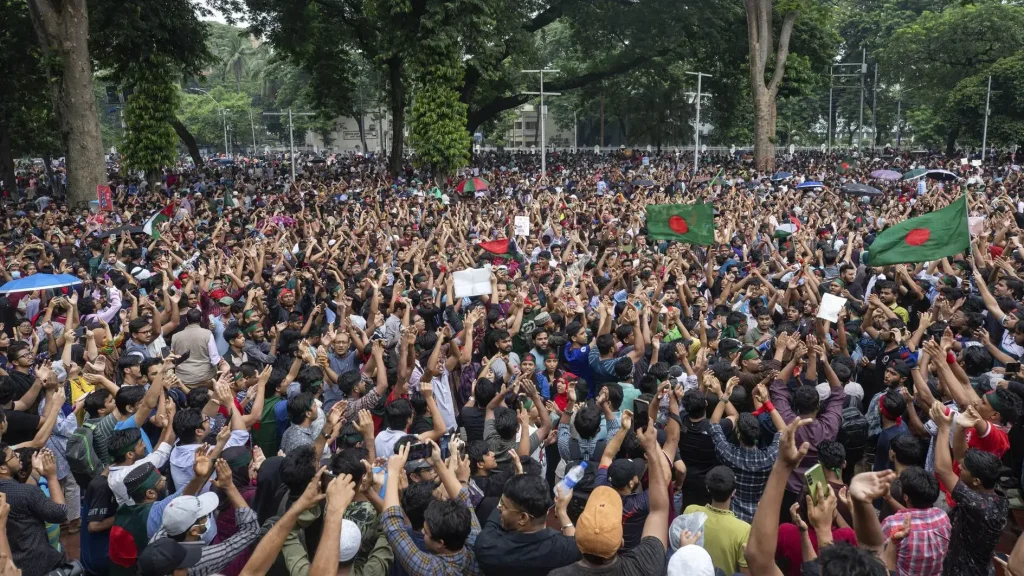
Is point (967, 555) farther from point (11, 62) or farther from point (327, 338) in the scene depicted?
point (11, 62)

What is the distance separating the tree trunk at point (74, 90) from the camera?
18.3 m

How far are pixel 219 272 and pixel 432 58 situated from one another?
53.7ft

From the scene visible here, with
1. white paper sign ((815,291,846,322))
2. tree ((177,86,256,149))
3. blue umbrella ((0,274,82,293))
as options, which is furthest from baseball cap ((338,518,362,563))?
tree ((177,86,256,149))

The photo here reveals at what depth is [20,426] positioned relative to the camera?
5375 millimetres

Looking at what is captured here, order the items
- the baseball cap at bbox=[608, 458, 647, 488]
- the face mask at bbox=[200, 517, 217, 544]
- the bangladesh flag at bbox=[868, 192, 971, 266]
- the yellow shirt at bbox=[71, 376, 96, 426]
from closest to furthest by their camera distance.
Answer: the face mask at bbox=[200, 517, 217, 544] < the baseball cap at bbox=[608, 458, 647, 488] < the yellow shirt at bbox=[71, 376, 96, 426] < the bangladesh flag at bbox=[868, 192, 971, 266]

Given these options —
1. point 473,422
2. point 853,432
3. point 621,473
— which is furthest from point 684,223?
point 621,473

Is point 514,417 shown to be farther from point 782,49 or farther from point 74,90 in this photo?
point 782,49

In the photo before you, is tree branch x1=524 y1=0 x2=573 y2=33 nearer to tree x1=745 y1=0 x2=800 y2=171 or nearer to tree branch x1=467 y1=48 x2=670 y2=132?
tree branch x1=467 y1=48 x2=670 y2=132

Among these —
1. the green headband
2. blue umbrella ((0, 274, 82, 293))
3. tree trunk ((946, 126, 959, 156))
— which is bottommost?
the green headband

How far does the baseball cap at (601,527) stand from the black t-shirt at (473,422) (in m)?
2.48

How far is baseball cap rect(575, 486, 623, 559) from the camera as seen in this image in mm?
2865

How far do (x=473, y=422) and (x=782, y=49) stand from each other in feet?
98.9

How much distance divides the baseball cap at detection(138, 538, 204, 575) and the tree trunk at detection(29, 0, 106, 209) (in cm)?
1900

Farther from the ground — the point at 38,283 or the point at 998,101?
the point at 998,101
